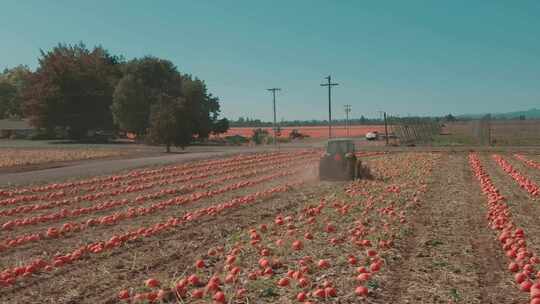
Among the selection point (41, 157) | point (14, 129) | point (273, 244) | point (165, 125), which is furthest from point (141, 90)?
point (273, 244)

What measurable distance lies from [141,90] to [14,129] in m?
33.6

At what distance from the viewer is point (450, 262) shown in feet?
26.2

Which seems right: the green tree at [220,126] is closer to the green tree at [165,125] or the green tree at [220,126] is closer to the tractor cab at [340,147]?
the green tree at [165,125]

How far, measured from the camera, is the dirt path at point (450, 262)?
6344mm

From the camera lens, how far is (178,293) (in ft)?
20.3

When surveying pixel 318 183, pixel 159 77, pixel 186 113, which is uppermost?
pixel 159 77

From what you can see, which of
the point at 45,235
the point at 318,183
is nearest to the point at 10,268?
the point at 45,235

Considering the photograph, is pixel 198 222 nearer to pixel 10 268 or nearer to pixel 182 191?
pixel 10 268

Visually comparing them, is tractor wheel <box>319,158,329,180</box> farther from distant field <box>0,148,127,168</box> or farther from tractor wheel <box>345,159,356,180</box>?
distant field <box>0,148,127,168</box>

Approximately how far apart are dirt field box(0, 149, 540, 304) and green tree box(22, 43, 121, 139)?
52.2 meters

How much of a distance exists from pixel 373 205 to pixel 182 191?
23.8 ft

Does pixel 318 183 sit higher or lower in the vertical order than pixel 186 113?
lower

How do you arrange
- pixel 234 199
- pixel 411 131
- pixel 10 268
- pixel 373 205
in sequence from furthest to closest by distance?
pixel 411 131
pixel 234 199
pixel 373 205
pixel 10 268

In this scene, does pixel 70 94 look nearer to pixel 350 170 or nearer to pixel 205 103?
pixel 205 103
